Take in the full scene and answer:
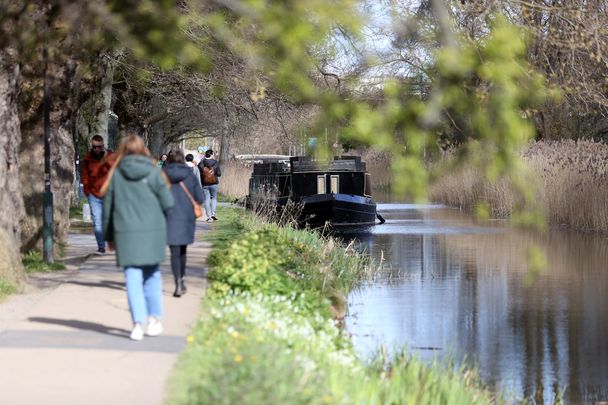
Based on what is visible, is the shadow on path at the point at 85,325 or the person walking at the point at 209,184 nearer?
the shadow on path at the point at 85,325

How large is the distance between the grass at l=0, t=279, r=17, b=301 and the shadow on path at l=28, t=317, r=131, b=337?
9.75 ft

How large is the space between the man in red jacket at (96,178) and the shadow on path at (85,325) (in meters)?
7.02

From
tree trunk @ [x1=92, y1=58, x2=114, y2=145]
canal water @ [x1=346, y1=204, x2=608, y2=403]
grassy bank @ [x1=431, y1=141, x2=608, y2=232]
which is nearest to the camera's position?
canal water @ [x1=346, y1=204, x2=608, y2=403]

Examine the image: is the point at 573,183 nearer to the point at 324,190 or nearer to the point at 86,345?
the point at 324,190

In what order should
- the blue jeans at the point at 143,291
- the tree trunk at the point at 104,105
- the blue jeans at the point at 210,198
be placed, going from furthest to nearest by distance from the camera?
the tree trunk at the point at 104,105 < the blue jeans at the point at 210,198 < the blue jeans at the point at 143,291

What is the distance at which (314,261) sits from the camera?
20828 millimetres

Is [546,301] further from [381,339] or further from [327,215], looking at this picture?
[327,215]

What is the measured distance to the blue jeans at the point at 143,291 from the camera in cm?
1166

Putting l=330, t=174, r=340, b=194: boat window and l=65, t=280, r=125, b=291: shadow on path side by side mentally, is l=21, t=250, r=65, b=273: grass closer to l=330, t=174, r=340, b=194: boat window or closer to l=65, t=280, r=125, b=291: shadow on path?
l=65, t=280, r=125, b=291: shadow on path

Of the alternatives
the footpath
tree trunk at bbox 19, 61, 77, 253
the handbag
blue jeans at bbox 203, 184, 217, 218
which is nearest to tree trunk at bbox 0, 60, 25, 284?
the footpath

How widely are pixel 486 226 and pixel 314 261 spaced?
56.5ft

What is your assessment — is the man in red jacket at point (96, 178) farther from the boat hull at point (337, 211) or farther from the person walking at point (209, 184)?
the boat hull at point (337, 211)

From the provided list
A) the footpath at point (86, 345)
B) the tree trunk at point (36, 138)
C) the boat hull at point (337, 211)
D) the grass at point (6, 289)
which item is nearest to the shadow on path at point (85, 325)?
the footpath at point (86, 345)

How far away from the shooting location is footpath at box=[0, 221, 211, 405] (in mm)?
9359
